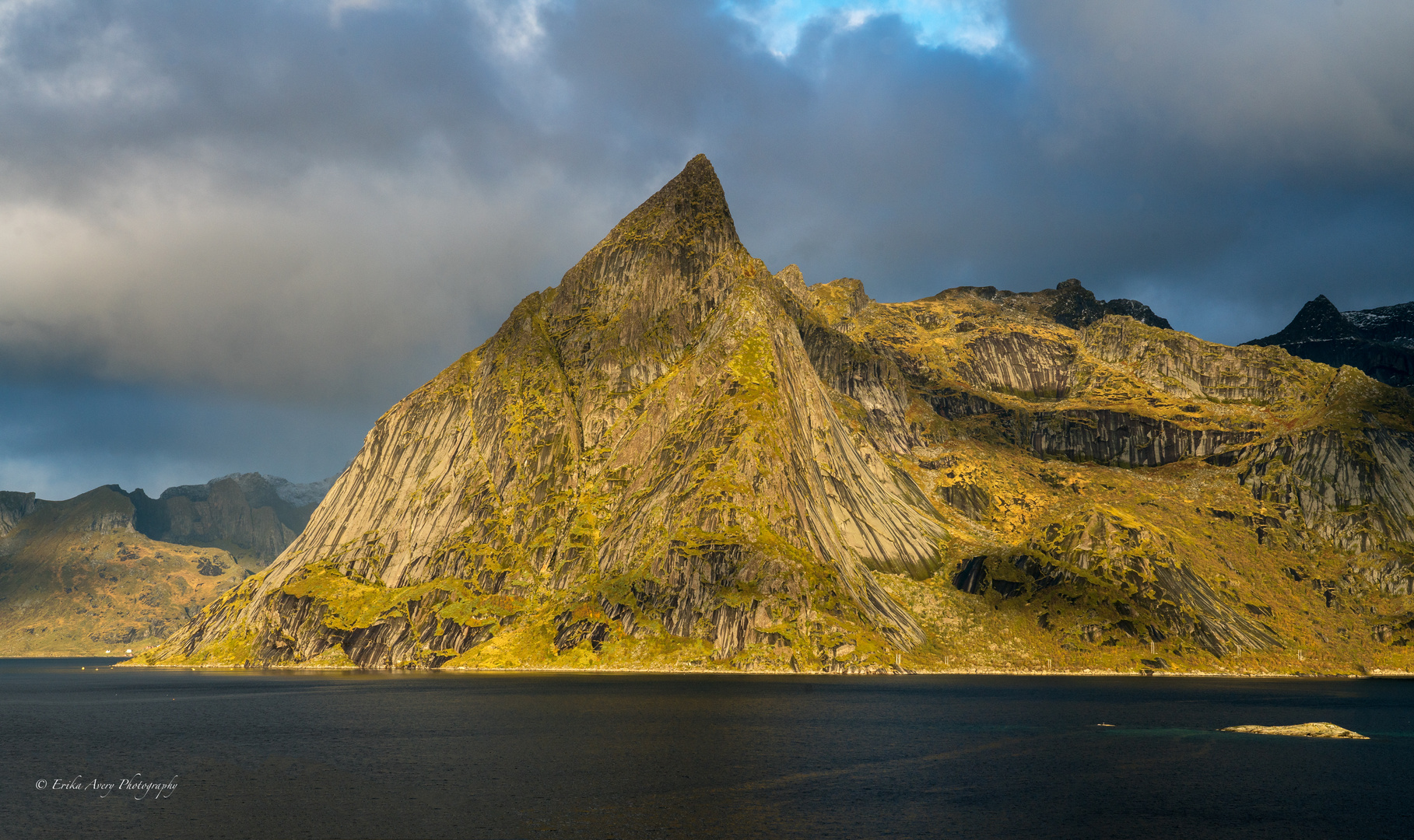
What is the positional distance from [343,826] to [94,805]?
894 inches

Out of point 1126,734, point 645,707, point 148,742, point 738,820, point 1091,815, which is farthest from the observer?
point 645,707

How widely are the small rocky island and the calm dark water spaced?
2931mm

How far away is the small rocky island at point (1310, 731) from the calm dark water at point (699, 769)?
9.62 feet

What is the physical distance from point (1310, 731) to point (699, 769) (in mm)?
84648

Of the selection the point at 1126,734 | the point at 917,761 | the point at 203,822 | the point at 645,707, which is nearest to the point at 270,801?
the point at 203,822

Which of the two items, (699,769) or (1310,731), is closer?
(699,769)

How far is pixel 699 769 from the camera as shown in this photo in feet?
299

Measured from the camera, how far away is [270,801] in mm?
76688

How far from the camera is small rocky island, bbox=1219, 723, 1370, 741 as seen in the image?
398 feet

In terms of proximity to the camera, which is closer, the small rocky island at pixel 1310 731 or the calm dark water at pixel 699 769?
the calm dark water at pixel 699 769

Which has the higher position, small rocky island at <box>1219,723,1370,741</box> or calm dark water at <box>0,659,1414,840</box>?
calm dark water at <box>0,659,1414,840</box>

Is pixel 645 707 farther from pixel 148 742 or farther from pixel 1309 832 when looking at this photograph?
pixel 1309 832

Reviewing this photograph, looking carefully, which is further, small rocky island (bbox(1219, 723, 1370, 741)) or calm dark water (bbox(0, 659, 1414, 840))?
small rocky island (bbox(1219, 723, 1370, 741))

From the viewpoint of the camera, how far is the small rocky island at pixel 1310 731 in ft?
398
